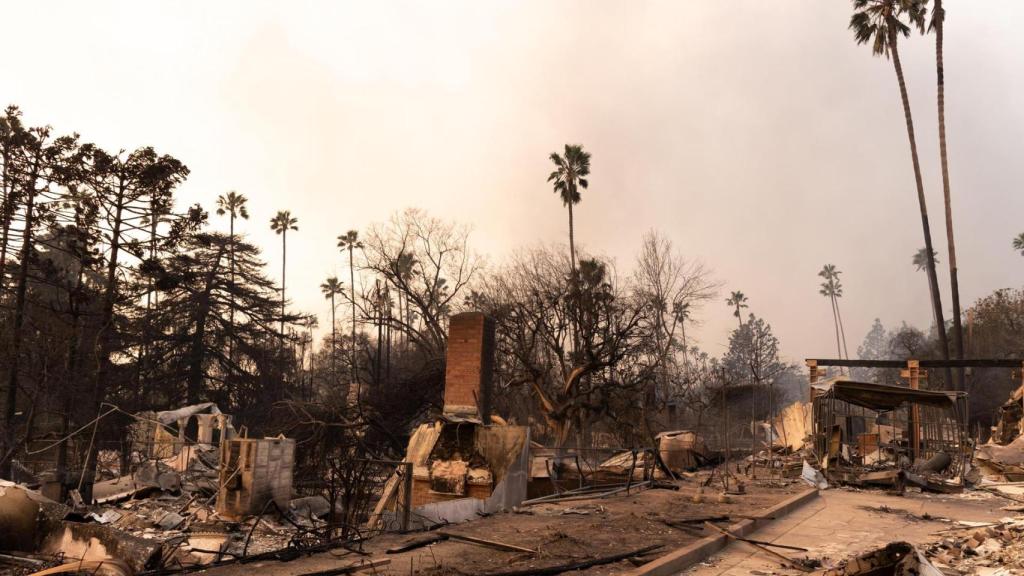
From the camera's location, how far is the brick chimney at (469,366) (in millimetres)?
16375

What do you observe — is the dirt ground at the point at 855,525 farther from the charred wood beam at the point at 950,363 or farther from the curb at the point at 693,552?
the charred wood beam at the point at 950,363

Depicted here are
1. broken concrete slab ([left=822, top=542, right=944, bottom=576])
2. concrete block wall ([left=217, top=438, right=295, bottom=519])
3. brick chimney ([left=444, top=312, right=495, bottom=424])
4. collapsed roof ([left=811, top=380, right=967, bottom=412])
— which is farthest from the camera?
collapsed roof ([left=811, top=380, right=967, bottom=412])

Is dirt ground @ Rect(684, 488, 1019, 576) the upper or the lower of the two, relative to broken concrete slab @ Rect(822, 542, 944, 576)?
lower

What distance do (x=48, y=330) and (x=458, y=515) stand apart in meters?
17.5

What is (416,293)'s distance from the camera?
33.7 metres

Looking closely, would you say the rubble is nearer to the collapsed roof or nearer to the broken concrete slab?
the broken concrete slab

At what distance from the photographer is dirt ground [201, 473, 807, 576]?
7.72m

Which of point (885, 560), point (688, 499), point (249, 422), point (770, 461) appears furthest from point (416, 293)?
point (885, 560)

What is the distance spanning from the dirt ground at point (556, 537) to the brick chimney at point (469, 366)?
12.3ft

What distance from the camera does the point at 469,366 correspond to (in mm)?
16672

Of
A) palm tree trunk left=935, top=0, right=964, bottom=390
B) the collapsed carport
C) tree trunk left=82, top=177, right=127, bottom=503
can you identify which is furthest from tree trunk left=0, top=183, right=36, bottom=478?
palm tree trunk left=935, top=0, right=964, bottom=390

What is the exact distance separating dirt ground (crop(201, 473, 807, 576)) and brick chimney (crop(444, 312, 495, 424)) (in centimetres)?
376

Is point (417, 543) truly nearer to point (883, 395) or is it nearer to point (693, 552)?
Result: point (693, 552)

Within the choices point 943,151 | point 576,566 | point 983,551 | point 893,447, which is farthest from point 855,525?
point 943,151
